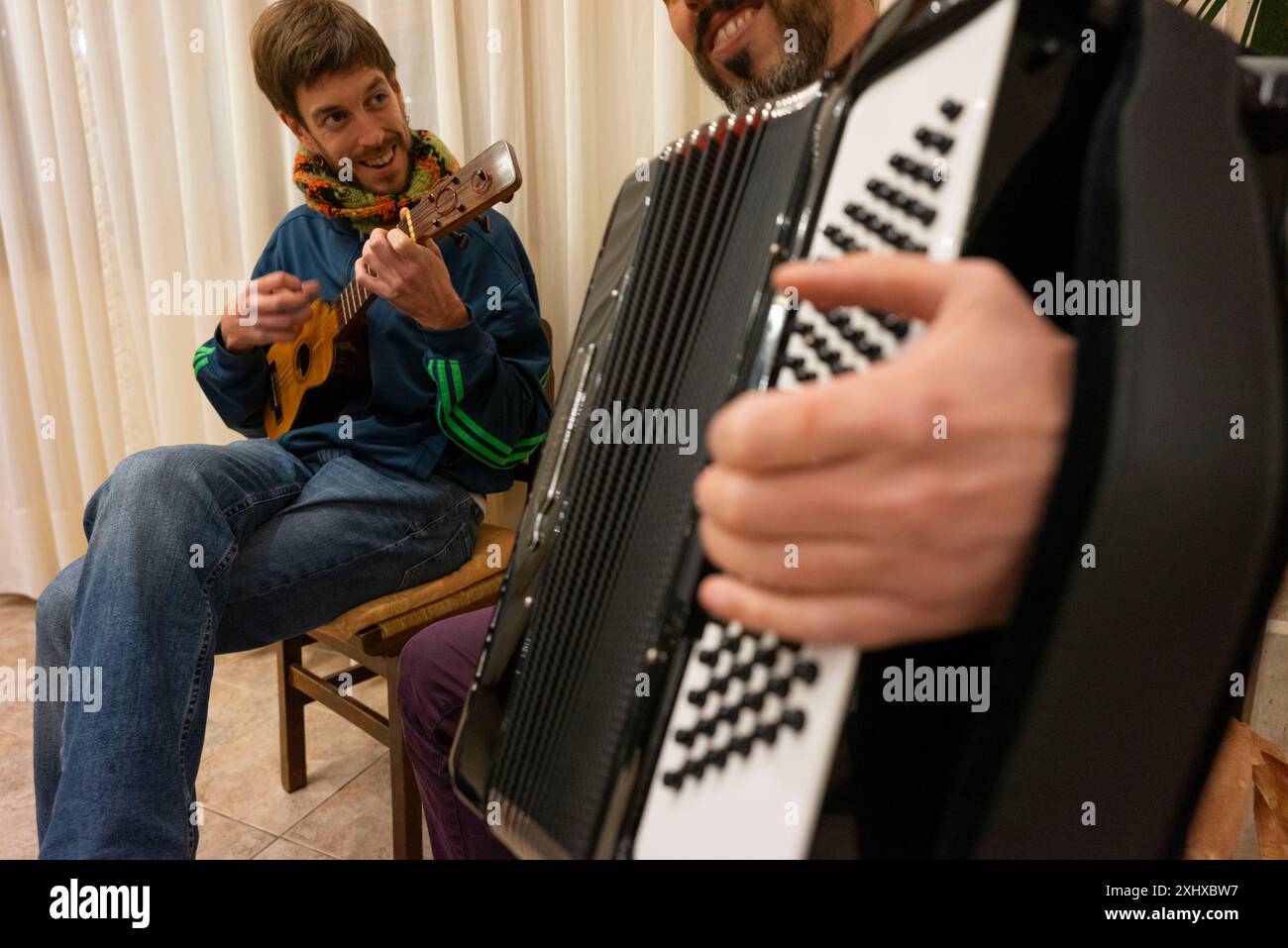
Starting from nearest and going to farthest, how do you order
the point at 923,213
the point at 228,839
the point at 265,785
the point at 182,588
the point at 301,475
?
the point at 923,213 → the point at 182,588 → the point at 301,475 → the point at 228,839 → the point at 265,785

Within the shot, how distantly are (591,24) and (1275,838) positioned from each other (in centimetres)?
149

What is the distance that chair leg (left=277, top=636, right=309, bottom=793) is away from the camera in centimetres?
140

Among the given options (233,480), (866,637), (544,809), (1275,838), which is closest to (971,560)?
(866,637)

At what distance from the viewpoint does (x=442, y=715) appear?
97cm

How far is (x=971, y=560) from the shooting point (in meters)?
0.35

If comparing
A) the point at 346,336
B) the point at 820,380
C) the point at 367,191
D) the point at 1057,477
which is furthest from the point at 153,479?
the point at 1057,477

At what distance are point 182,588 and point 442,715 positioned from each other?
346mm

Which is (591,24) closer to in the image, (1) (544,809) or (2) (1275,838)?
(1) (544,809)

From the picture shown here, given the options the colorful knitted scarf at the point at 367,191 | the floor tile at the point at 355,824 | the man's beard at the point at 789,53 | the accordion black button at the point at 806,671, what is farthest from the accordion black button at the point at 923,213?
the floor tile at the point at 355,824

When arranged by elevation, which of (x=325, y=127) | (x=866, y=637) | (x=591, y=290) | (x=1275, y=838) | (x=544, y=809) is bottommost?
(x=1275, y=838)

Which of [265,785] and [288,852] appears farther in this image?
[265,785]

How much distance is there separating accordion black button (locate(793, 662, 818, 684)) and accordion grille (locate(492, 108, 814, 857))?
0.36 ft

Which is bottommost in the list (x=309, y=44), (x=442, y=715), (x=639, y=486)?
(x=442, y=715)

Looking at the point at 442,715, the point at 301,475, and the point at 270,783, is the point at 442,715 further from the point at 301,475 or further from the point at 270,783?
the point at 270,783
